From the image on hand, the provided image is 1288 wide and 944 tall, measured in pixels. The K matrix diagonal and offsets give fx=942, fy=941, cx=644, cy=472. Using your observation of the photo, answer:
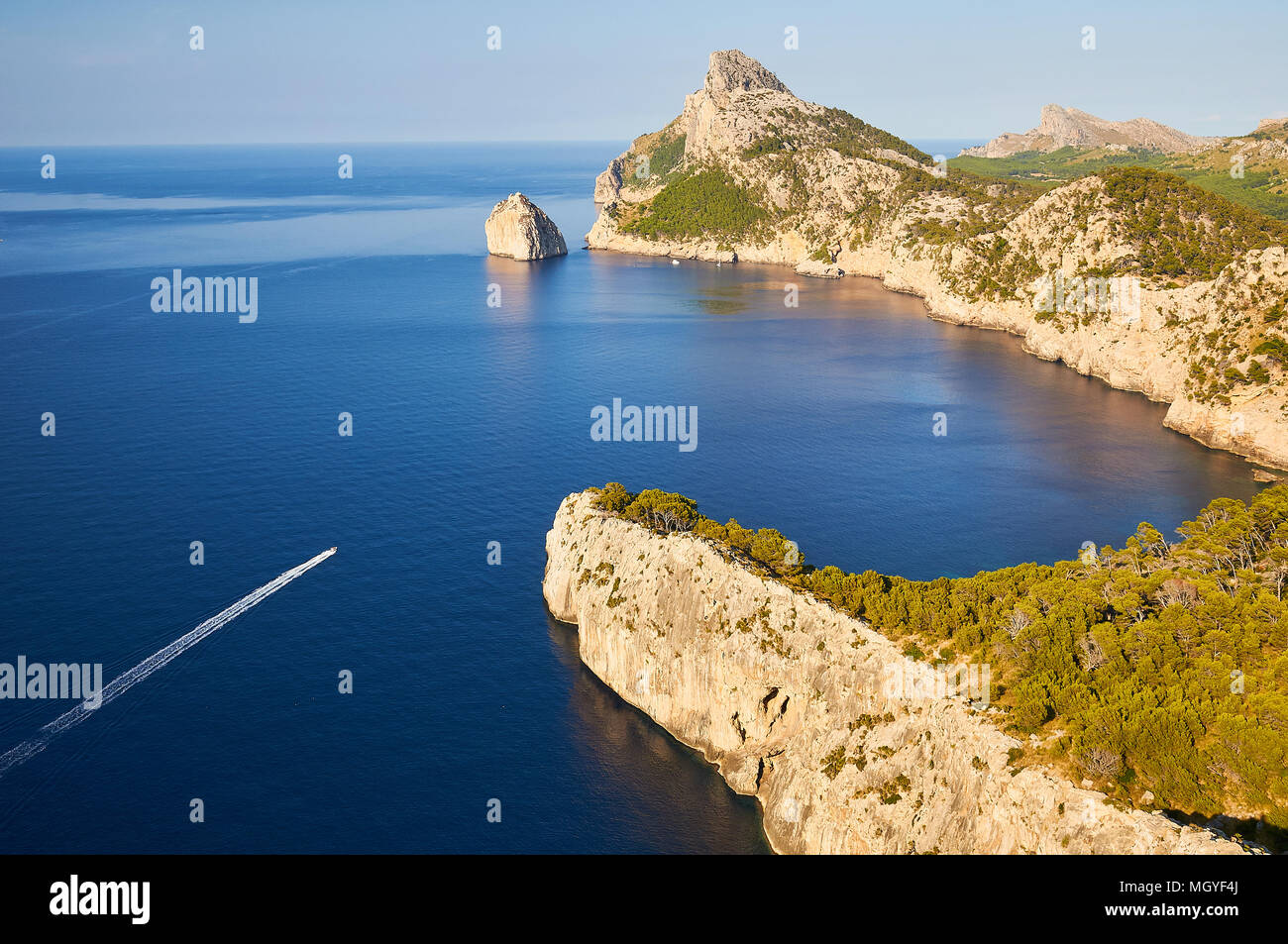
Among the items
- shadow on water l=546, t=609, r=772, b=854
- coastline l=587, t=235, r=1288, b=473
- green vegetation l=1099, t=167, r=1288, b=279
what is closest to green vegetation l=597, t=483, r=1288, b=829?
shadow on water l=546, t=609, r=772, b=854

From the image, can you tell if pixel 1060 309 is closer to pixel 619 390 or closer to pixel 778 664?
pixel 619 390

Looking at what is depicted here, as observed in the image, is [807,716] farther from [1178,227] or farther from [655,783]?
[1178,227]

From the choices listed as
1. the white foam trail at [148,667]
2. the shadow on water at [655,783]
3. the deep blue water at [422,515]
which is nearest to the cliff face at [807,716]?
the shadow on water at [655,783]

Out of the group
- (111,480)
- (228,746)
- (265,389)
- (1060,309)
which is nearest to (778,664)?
(228,746)

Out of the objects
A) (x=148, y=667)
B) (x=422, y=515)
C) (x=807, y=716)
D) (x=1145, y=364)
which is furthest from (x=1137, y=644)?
(x=1145, y=364)

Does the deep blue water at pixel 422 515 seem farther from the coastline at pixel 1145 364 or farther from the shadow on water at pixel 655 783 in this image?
the coastline at pixel 1145 364

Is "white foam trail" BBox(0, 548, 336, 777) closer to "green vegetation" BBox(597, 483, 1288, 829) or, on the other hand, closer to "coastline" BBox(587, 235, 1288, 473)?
"green vegetation" BBox(597, 483, 1288, 829)
